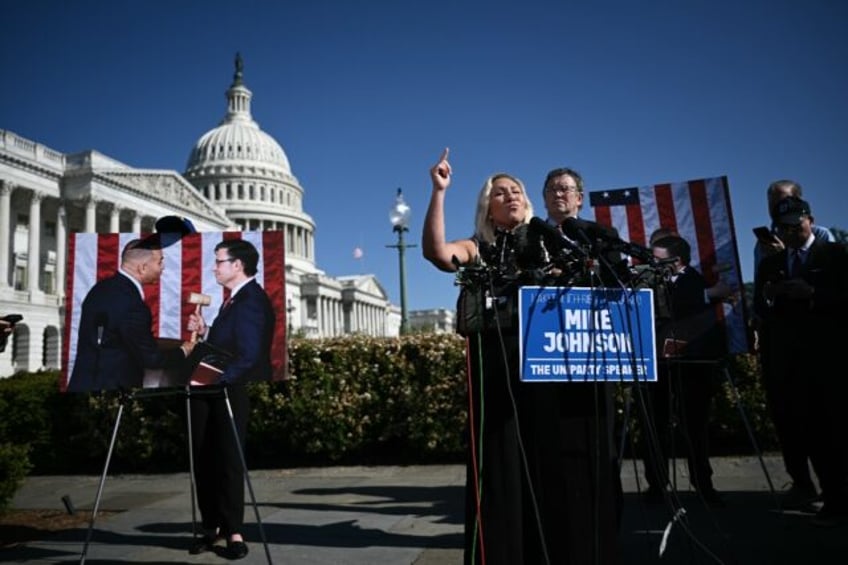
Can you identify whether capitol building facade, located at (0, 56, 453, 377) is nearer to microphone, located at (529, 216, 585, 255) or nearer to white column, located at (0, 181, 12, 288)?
white column, located at (0, 181, 12, 288)

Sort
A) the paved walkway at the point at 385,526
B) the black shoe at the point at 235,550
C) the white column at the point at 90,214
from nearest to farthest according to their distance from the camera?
the paved walkway at the point at 385,526 → the black shoe at the point at 235,550 → the white column at the point at 90,214

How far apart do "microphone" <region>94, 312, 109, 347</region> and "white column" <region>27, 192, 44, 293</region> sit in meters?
57.2

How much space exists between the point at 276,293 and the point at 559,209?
221 centimetres

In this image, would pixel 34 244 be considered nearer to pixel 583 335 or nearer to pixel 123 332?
pixel 123 332

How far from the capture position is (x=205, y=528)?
4.38 meters

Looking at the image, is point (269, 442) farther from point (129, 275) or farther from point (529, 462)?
point (529, 462)

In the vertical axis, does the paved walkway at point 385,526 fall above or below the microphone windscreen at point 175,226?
Answer: below

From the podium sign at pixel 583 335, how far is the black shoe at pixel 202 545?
291 cm

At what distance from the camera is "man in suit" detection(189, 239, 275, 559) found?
14.2 feet

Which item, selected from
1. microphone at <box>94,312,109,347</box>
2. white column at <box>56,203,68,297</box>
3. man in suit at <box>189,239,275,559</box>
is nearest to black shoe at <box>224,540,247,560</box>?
man in suit at <box>189,239,275,559</box>

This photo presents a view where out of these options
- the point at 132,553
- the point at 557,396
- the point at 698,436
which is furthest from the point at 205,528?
the point at 698,436

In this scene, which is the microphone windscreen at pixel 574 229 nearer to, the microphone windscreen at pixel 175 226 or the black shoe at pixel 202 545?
the microphone windscreen at pixel 175 226

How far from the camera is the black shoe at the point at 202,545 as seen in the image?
4.28 m

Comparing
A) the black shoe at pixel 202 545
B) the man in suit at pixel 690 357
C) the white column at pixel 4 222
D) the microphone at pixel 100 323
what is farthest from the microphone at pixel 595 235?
the white column at pixel 4 222
